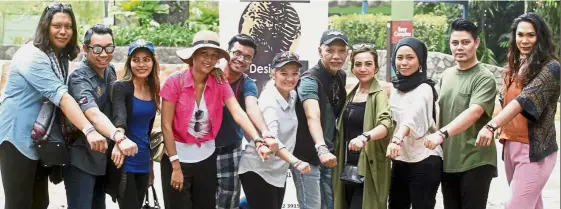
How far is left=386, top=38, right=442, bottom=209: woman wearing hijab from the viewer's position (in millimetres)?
5816

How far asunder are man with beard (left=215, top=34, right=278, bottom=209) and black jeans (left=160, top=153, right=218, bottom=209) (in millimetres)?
92

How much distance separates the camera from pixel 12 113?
18.0 ft

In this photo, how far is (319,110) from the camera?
599 centimetres

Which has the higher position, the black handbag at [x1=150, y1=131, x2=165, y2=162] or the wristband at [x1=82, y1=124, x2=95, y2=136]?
the wristband at [x1=82, y1=124, x2=95, y2=136]

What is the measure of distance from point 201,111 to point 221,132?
27 cm

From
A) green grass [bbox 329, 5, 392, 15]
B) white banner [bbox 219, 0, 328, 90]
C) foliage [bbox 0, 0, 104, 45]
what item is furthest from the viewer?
green grass [bbox 329, 5, 392, 15]

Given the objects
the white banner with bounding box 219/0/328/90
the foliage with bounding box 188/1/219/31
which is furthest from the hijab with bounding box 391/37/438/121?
the foliage with bounding box 188/1/219/31

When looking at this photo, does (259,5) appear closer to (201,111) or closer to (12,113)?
(201,111)

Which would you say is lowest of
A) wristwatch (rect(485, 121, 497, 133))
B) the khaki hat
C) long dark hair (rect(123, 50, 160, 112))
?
wristwatch (rect(485, 121, 497, 133))

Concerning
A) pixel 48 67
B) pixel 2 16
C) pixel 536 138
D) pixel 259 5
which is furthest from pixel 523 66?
pixel 2 16

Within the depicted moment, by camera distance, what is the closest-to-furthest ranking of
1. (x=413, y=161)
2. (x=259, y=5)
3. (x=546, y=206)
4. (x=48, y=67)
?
1. (x=48, y=67)
2. (x=413, y=161)
3. (x=259, y=5)
4. (x=546, y=206)

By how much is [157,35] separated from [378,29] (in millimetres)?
5276

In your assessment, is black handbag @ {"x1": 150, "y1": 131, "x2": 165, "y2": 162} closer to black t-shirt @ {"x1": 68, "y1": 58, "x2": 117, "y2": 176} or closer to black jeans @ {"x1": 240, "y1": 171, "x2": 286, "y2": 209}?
black t-shirt @ {"x1": 68, "y1": 58, "x2": 117, "y2": 176}

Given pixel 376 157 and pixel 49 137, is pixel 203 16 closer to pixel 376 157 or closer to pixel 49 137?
pixel 376 157
